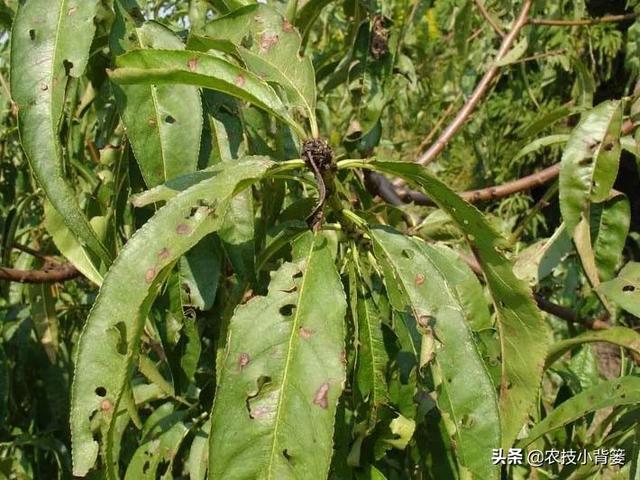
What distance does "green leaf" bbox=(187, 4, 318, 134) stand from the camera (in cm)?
75

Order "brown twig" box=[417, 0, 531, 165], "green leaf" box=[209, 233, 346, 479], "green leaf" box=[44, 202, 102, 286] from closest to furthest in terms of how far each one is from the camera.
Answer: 1. "green leaf" box=[209, 233, 346, 479]
2. "green leaf" box=[44, 202, 102, 286]
3. "brown twig" box=[417, 0, 531, 165]

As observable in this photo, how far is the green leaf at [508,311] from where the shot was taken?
67 cm

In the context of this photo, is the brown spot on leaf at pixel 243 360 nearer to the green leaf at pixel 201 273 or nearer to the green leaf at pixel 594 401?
the green leaf at pixel 201 273

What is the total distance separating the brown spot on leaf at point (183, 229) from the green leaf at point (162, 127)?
12 centimetres

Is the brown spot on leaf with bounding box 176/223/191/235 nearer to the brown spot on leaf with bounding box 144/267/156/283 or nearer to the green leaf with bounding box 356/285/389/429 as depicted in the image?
the brown spot on leaf with bounding box 144/267/156/283

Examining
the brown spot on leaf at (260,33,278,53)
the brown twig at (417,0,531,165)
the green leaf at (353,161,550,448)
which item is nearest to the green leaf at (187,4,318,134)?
the brown spot on leaf at (260,33,278,53)

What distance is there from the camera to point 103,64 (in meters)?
0.98

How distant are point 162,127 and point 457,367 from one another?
1.11 ft

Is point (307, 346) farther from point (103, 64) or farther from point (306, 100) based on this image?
point (103, 64)

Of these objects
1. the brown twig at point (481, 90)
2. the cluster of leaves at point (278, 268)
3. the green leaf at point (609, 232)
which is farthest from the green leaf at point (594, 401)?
the brown twig at point (481, 90)

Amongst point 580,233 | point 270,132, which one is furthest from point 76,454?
point 580,233

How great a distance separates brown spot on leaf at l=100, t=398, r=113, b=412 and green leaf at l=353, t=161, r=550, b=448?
0.29m

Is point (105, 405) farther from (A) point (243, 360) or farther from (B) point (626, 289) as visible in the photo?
(B) point (626, 289)

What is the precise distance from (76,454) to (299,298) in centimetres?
21
